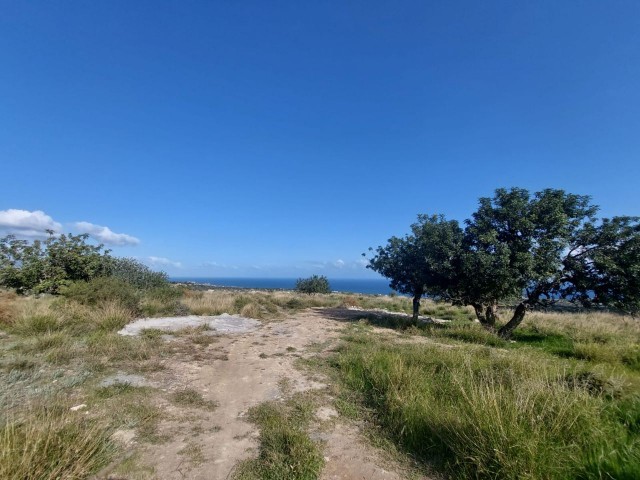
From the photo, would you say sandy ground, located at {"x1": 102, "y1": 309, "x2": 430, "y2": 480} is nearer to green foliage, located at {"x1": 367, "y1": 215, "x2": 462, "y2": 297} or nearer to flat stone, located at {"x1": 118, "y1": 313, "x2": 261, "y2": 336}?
flat stone, located at {"x1": 118, "y1": 313, "x2": 261, "y2": 336}

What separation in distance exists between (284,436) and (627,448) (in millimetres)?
4055

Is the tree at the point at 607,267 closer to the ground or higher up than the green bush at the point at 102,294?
higher up

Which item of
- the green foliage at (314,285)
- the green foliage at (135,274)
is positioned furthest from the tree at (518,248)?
the green foliage at (314,285)

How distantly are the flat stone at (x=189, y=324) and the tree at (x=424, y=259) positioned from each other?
25.2 feet

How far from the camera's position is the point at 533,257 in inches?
481

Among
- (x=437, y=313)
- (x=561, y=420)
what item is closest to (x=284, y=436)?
(x=561, y=420)

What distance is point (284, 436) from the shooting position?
4348 mm

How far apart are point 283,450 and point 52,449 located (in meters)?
2.54

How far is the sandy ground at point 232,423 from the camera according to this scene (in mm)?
3869

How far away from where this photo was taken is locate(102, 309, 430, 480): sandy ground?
3.87 meters

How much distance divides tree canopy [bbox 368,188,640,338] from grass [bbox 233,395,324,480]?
32.6ft

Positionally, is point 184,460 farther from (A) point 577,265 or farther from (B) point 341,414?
(A) point 577,265

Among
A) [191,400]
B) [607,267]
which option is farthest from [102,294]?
[607,267]

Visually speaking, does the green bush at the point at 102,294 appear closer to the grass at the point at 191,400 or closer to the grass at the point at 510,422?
the grass at the point at 191,400
